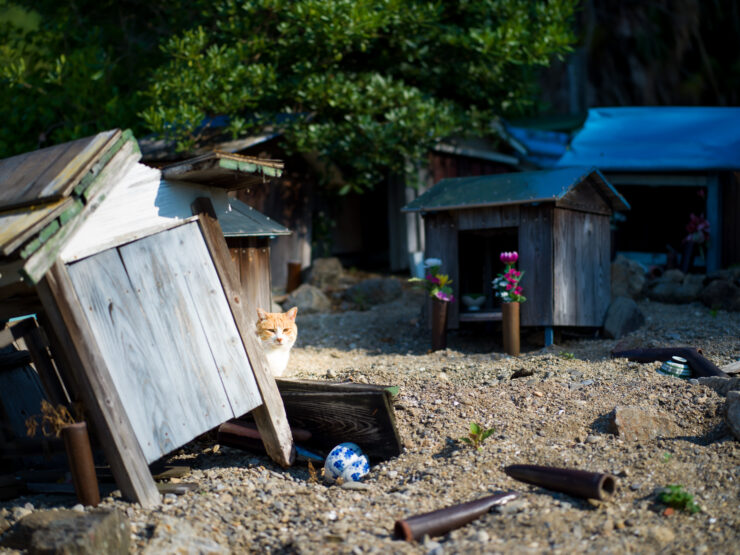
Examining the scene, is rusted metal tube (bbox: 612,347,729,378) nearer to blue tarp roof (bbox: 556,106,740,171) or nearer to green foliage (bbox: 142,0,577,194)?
green foliage (bbox: 142,0,577,194)

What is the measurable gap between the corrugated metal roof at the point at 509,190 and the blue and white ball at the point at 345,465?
402 centimetres

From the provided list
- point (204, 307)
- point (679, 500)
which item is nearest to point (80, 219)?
point (204, 307)

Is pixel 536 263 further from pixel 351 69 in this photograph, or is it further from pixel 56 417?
pixel 351 69

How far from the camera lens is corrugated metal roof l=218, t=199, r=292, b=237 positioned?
6879 millimetres

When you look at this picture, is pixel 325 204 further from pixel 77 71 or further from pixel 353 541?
pixel 353 541

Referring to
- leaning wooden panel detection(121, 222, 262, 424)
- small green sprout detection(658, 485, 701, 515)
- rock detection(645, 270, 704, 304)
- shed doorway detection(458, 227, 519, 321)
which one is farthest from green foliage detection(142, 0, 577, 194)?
small green sprout detection(658, 485, 701, 515)

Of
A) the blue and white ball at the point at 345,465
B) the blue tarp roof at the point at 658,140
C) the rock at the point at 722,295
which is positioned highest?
the blue tarp roof at the point at 658,140

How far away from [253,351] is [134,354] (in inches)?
32.4

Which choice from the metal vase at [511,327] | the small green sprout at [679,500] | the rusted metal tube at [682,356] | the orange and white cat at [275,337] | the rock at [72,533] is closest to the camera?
the rock at [72,533]

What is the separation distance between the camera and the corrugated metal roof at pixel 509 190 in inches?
297

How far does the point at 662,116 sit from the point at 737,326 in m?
6.62

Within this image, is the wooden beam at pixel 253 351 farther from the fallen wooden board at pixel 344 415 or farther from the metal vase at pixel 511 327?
the metal vase at pixel 511 327

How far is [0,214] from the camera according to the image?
152 inches

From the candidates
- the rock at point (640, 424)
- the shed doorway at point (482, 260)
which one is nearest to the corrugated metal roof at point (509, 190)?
the shed doorway at point (482, 260)
